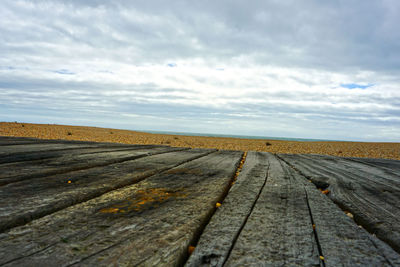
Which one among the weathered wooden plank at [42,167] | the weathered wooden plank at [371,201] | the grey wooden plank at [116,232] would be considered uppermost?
the weathered wooden plank at [371,201]

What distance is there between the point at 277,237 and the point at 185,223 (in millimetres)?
309

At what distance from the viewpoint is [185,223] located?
0.87 m

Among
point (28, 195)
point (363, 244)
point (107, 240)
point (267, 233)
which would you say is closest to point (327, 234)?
point (363, 244)

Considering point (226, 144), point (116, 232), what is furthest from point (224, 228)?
point (226, 144)

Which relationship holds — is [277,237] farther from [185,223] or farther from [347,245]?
[185,223]

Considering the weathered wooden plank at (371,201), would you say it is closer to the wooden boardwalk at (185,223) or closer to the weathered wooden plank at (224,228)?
the wooden boardwalk at (185,223)

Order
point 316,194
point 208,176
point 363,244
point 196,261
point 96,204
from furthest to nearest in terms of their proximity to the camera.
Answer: point 208,176 < point 316,194 < point 96,204 < point 363,244 < point 196,261

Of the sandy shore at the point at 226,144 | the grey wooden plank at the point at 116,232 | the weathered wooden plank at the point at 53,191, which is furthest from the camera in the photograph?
the sandy shore at the point at 226,144

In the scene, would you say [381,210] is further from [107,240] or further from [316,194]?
[107,240]

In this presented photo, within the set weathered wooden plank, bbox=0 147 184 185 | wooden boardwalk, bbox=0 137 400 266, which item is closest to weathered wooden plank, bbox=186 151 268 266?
wooden boardwalk, bbox=0 137 400 266

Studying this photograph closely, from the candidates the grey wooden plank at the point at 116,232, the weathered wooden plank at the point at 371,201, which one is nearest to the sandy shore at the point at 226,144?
the weathered wooden plank at the point at 371,201

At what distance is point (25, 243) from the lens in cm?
68

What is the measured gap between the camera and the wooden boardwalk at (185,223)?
0.66 meters

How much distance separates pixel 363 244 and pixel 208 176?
3.50 ft
